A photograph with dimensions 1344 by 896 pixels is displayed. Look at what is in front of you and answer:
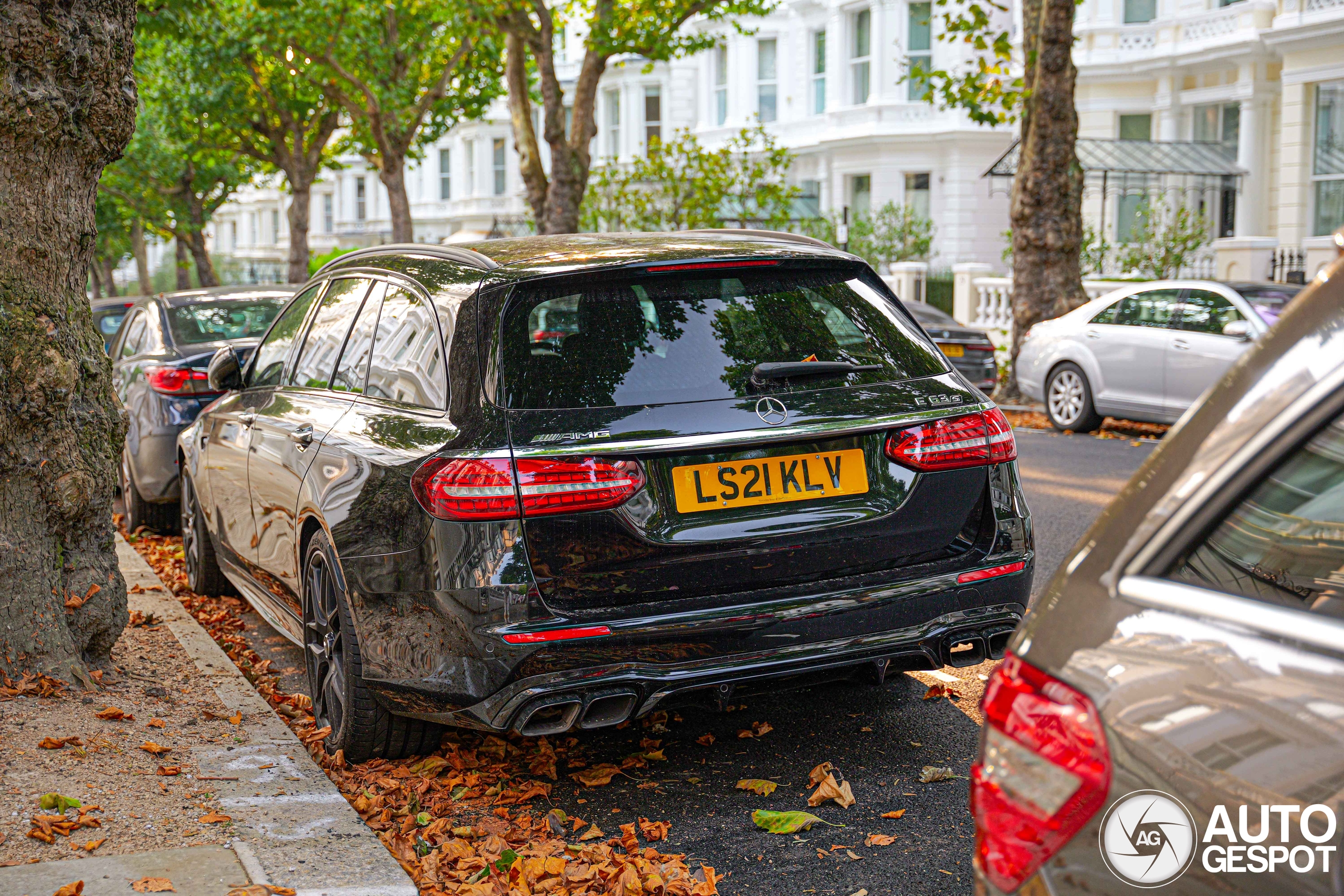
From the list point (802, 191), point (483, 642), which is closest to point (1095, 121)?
point (802, 191)

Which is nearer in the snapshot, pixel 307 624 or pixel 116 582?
pixel 307 624

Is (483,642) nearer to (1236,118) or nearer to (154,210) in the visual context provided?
(1236,118)

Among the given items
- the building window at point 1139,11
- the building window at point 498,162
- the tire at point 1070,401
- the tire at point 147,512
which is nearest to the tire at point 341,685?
the tire at point 147,512

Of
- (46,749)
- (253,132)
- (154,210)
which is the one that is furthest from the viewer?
(154,210)

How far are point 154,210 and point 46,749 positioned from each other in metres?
42.4

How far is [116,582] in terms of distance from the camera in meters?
5.20

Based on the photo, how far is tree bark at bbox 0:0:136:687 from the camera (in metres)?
4.75

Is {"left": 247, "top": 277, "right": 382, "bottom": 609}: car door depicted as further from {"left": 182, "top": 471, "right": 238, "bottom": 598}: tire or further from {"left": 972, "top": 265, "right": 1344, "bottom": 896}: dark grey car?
{"left": 972, "top": 265, "right": 1344, "bottom": 896}: dark grey car

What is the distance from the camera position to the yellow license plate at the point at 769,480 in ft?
12.4

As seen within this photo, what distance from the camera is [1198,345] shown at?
12.9 meters

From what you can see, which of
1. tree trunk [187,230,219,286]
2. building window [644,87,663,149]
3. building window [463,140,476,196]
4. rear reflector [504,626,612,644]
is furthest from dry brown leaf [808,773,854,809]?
building window [463,140,476,196]

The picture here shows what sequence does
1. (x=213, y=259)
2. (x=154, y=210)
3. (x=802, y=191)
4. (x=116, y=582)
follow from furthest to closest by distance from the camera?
(x=213, y=259), (x=154, y=210), (x=802, y=191), (x=116, y=582)

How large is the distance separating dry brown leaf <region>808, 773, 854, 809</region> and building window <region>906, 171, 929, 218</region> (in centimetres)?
3350

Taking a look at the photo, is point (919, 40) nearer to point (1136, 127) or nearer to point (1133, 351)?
point (1136, 127)
